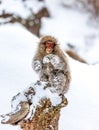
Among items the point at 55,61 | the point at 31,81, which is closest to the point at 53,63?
the point at 55,61

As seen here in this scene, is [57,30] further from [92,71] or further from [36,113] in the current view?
[36,113]

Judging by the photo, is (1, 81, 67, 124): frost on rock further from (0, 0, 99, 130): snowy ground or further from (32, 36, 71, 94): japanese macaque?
(0, 0, 99, 130): snowy ground

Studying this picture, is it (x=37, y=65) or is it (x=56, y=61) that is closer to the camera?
(x=56, y=61)

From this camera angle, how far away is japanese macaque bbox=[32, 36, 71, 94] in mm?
5012

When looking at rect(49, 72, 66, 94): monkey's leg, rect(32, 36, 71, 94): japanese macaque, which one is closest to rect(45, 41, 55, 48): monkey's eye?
rect(32, 36, 71, 94): japanese macaque

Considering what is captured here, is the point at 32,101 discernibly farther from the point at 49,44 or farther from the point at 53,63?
the point at 49,44

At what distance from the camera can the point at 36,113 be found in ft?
15.5

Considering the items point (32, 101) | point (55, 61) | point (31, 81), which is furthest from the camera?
point (31, 81)

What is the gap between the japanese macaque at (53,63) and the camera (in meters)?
5.01

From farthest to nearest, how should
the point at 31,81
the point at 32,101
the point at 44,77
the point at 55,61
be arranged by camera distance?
the point at 31,81
the point at 44,77
the point at 55,61
the point at 32,101

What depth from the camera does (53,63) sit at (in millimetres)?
5008

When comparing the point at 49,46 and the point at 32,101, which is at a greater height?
the point at 49,46

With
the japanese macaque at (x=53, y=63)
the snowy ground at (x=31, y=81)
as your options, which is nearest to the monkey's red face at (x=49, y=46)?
the japanese macaque at (x=53, y=63)

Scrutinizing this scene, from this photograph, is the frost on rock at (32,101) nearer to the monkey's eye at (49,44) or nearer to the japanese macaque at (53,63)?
the japanese macaque at (53,63)
